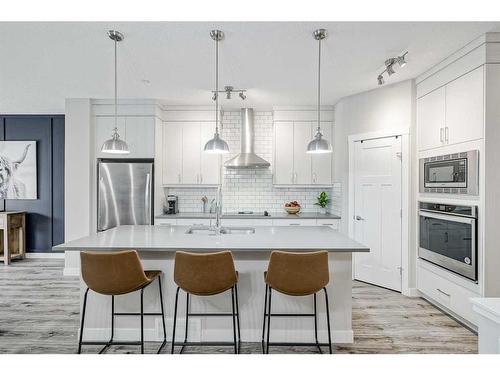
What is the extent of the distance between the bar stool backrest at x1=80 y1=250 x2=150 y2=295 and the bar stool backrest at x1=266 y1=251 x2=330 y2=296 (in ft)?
3.27

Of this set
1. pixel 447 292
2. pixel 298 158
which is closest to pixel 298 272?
pixel 447 292

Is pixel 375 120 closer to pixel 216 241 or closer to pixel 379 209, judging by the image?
pixel 379 209

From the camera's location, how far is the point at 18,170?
5684mm

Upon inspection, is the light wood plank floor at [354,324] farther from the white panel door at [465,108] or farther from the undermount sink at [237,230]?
the white panel door at [465,108]

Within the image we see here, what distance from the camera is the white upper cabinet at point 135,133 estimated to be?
15.4 feet

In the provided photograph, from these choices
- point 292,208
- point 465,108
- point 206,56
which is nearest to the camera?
point 465,108

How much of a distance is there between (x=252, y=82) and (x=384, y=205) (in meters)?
2.34

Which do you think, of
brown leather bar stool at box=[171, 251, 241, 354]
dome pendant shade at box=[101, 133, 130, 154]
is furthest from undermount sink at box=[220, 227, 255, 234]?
dome pendant shade at box=[101, 133, 130, 154]

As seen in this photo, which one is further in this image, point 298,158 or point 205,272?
point 298,158

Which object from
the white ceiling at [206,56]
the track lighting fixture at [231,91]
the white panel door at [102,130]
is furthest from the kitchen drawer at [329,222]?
the white panel door at [102,130]

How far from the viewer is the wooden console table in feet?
17.0

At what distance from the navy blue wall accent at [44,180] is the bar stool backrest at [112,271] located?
13.6 feet

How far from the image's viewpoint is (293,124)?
503cm

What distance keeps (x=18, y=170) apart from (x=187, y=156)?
331cm
